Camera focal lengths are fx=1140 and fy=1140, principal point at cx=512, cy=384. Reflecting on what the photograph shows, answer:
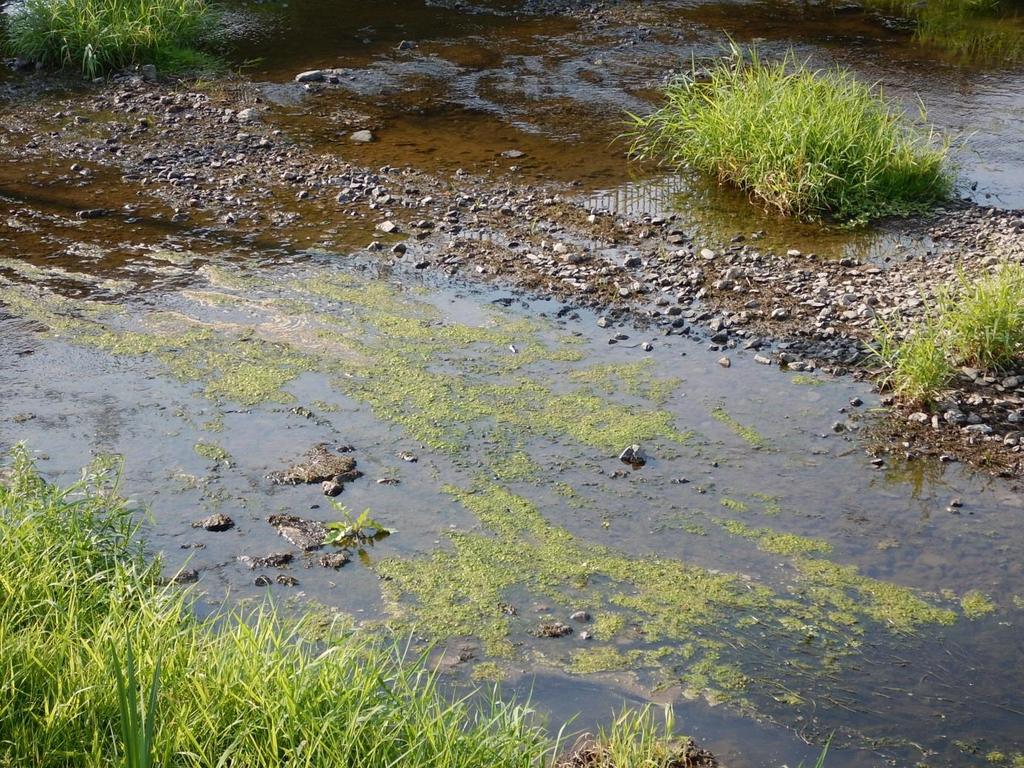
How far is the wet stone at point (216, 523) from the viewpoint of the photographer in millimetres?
4211

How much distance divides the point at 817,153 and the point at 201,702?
17.5ft

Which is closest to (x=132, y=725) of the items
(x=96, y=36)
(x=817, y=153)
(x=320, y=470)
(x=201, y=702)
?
(x=201, y=702)

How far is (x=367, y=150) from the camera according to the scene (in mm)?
8195

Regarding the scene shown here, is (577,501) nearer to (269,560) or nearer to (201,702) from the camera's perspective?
(269,560)

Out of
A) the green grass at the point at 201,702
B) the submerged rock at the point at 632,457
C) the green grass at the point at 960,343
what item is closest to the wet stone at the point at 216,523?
the green grass at the point at 201,702

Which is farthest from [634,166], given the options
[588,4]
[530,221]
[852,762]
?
[852,762]

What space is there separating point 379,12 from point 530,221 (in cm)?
572

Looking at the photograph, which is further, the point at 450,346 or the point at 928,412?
the point at 450,346

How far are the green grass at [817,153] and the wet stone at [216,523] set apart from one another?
4.20m

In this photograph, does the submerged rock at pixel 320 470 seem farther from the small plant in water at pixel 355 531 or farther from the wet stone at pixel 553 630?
the wet stone at pixel 553 630

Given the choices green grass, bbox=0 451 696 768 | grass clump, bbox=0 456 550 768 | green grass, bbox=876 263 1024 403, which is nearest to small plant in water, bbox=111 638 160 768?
green grass, bbox=0 451 696 768

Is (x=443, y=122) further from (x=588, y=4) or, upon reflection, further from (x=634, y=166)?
(x=588, y=4)

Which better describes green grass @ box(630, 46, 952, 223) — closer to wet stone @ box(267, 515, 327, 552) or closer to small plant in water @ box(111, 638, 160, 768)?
wet stone @ box(267, 515, 327, 552)

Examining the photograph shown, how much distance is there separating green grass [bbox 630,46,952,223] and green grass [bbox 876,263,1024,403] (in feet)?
5.36
